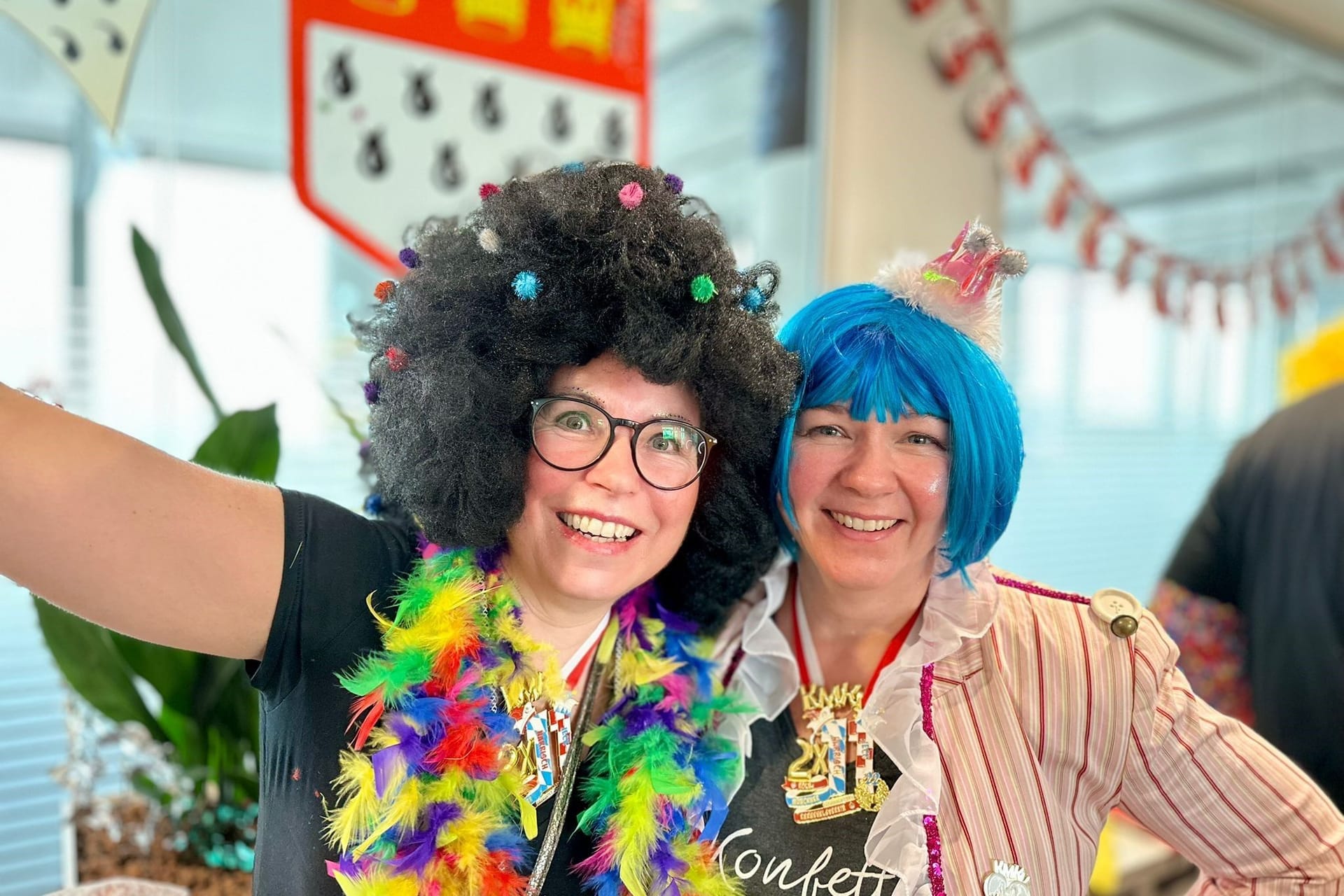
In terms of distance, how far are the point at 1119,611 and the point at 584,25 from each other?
6.11 feet

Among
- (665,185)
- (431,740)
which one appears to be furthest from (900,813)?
(665,185)

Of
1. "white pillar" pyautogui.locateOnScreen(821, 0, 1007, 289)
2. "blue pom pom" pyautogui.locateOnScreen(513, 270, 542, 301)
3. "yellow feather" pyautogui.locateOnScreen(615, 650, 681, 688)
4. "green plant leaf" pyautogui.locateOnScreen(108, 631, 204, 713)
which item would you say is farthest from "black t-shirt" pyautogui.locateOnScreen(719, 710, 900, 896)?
"white pillar" pyautogui.locateOnScreen(821, 0, 1007, 289)

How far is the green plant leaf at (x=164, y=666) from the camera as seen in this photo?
139 cm

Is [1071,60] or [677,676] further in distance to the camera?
[1071,60]

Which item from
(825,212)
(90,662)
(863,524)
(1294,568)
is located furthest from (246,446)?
(1294,568)

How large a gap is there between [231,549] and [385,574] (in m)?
0.22

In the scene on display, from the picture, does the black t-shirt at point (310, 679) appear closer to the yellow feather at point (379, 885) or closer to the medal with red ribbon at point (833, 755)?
the yellow feather at point (379, 885)

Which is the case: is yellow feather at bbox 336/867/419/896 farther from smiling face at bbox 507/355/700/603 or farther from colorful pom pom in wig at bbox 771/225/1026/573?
colorful pom pom in wig at bbox 771/225/1026/573

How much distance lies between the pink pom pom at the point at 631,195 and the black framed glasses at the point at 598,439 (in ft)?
0.74

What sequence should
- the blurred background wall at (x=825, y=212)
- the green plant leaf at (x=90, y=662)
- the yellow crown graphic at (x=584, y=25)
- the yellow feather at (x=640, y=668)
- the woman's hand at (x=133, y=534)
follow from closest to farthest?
the woman's hand at (x=133, y=534) < the yellow feather at (x=640, y=668) < the green plant leaf at (x=90, y=662) < the blurred background wall at (x=825, y=212) < the yellow crown graphic at (x=584, y=25)

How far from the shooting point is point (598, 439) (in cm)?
109

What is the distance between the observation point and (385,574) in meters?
1.10

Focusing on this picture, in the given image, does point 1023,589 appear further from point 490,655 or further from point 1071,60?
point 1071,60

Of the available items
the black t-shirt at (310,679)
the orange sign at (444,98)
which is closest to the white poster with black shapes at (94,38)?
the orange sign at (444,98)
